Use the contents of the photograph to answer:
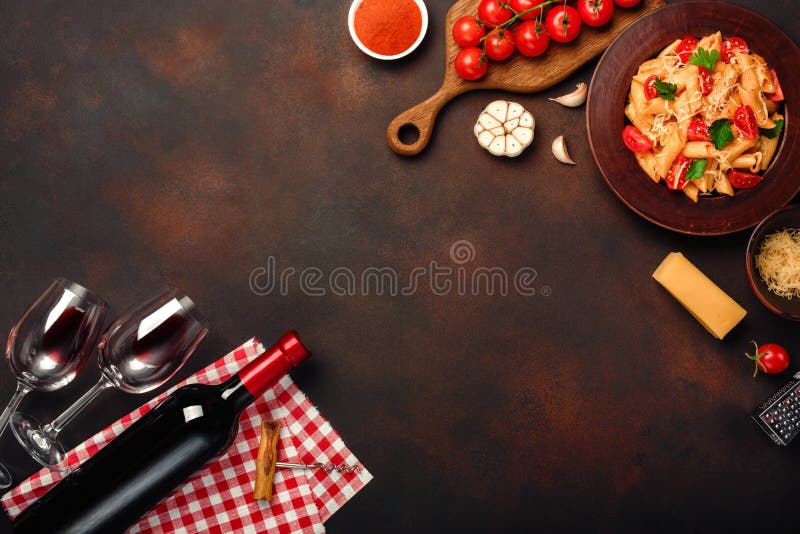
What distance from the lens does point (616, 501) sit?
7.93 ft

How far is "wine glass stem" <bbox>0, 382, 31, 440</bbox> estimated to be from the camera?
212 cm

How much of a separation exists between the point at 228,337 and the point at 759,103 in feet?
6.73

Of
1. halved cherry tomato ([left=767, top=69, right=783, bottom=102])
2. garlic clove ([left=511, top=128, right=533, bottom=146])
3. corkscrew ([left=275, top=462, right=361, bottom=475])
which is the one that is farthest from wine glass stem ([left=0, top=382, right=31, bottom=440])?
halved cherry tomato ([left=767, top=69, right=783, bottom=102])

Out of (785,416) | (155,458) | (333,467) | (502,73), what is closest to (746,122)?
(502,73)

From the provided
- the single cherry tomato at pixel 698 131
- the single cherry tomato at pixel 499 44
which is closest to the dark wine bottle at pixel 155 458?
the single cherry tomato at pixel 499 44

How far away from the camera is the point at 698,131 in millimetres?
2193

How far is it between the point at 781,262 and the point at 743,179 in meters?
0.34

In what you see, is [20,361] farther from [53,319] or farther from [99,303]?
[99,303]

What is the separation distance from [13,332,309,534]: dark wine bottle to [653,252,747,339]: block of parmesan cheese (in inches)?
53.8

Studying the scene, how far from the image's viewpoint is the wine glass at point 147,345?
203cm

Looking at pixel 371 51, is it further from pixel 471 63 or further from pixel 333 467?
pixel 333 467

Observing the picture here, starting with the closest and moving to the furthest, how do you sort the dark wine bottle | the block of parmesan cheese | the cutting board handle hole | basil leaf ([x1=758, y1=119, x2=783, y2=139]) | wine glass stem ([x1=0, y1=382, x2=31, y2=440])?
the dark wine bottle < wine glass stem ([x1=0, y1=382, x2=31, y2=440]) < basil leaf ([x1=758, y1=119, x2=783, y2=139]) < the block of parmesan cheese < the cutting board handle hole

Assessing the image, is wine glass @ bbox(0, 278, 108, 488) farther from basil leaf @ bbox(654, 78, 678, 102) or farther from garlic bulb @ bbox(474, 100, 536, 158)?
basil leaf @ bbox(654, 78, 678, 102)

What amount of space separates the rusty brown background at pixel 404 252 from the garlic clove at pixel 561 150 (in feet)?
0.11
